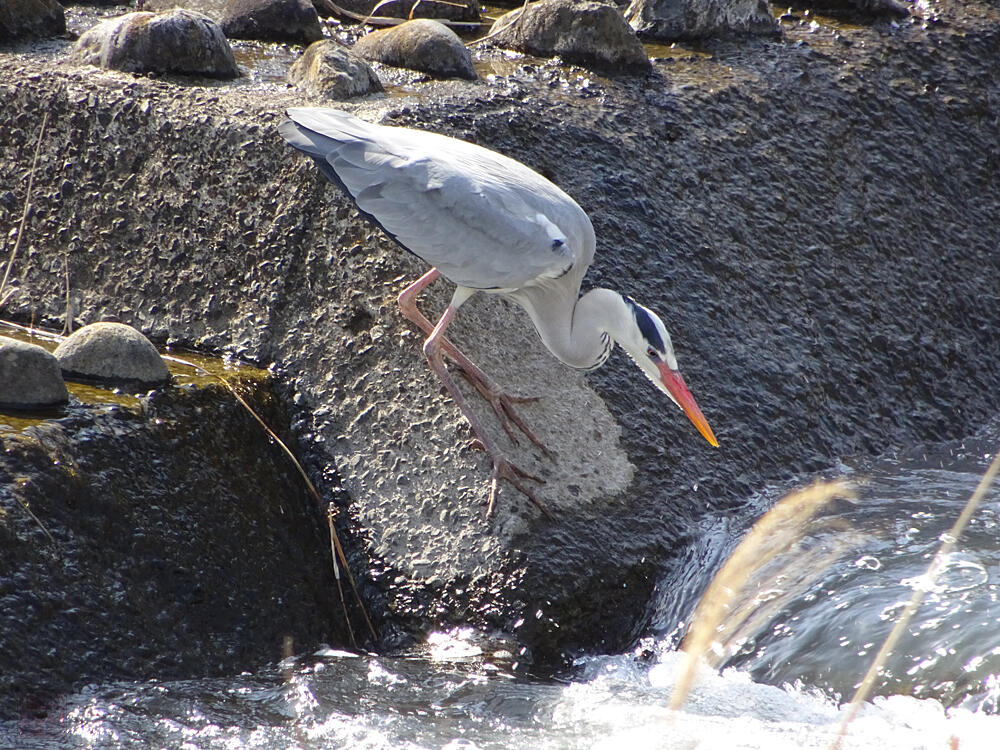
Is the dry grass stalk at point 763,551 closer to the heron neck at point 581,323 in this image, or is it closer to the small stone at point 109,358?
the heron neck at point 581,323

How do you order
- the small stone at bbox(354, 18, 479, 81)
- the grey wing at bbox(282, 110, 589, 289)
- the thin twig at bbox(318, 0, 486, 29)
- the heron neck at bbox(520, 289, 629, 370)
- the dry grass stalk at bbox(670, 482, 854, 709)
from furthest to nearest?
the thin twig at bbox(318, 0, 486, 29), the small stone at bbox(354, 18, 479, 81), the heron neck at bbox(520, 289, 629, 370), the grey wing at bbox(282, 110, 589, 289), the dry grass stalk at bbox(670, 482, 854, 709)

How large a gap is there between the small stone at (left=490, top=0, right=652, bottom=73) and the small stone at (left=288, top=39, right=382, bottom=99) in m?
0.86

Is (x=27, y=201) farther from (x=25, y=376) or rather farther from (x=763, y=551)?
(x=763, y=551)

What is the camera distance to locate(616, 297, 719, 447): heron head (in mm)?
3229

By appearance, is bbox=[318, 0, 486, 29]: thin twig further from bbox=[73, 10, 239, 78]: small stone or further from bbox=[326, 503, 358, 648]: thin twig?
bbox=[326, 503, 358, 648]: thin twig

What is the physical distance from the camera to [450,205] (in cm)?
329

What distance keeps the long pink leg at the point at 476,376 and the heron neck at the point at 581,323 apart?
0.74 ft

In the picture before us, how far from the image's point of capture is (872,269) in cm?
441

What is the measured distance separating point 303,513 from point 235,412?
373 millimetres

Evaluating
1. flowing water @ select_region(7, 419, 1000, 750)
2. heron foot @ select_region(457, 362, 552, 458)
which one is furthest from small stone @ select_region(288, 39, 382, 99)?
flowing water @ select_region(7, 419, 1000, 750)

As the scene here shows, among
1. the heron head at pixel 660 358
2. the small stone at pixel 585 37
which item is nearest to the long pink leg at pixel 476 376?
the heron head at pixel 660 358

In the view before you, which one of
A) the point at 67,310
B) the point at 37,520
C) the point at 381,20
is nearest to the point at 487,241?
the point at 37,520

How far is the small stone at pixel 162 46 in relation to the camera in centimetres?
422

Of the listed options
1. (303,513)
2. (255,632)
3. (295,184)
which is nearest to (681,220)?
(295,184)
